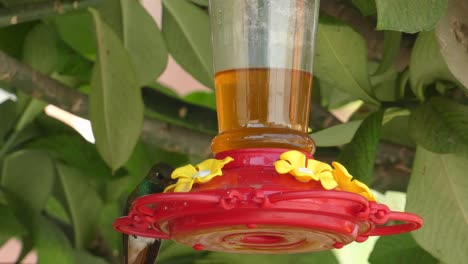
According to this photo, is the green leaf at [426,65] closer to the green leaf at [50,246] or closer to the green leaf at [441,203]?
the green leaf at [441,203]

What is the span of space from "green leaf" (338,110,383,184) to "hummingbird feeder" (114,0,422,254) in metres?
0.08

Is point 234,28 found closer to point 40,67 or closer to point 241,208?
point 241,208

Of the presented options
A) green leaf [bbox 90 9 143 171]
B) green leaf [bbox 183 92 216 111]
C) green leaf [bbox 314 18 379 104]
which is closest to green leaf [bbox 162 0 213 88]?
green leaf [bbox 90 9 143 171]

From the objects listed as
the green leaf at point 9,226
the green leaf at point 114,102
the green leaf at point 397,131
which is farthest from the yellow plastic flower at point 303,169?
the green leaf at point 9,226

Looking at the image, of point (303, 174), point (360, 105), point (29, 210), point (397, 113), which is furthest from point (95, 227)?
→ point (303, 174)

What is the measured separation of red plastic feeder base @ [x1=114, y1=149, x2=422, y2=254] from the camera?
2.64ft

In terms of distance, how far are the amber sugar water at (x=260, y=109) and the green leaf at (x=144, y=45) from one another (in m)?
0.34

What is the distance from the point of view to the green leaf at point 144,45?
4.44 feet

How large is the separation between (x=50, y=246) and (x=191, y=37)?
1.24ft

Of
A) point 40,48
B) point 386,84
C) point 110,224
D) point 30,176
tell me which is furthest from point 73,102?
point 386,84

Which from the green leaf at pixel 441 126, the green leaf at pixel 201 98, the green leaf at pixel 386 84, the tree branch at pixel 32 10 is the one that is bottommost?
the green leaf at pixel 201 98

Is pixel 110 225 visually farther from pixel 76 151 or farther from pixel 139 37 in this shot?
pixel 139 37

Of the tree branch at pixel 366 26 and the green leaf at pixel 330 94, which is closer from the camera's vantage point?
the tree branch at pixel 366 26

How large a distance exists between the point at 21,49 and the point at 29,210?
254 mm
